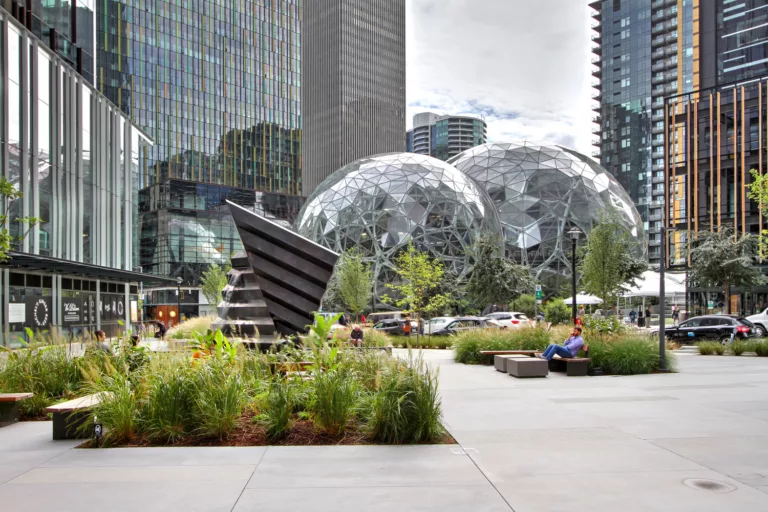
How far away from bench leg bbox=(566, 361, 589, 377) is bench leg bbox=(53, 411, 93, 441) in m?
11.3

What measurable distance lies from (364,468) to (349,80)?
558 ft

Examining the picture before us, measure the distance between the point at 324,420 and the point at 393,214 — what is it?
137 feet

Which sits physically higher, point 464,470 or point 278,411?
point 278,411

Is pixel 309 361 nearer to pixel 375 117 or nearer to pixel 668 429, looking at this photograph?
pixel 668 429

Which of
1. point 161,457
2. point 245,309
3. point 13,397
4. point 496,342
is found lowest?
point 496,342

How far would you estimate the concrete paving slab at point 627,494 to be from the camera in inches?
227

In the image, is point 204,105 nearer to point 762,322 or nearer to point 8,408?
point 762,322

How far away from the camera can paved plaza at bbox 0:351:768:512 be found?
5.95 m

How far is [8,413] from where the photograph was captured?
10.0m

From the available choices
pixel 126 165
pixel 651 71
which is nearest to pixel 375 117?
pixel 651 71

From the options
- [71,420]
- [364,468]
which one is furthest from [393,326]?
[364,468]

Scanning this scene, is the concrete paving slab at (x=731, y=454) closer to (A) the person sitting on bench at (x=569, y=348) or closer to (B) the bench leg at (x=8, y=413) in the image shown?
(A) the person sitting on bench at (x=569, y=348)

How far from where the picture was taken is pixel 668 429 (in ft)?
30.6

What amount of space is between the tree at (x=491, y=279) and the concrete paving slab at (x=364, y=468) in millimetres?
35874
